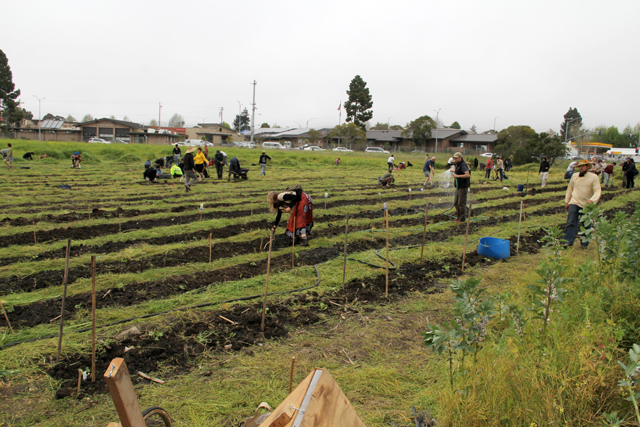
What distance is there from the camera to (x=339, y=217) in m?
10.8

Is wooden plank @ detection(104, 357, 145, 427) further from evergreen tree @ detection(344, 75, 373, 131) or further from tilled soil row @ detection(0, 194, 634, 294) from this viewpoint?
evergreen tree @ detection(344, 75, 373, 131)

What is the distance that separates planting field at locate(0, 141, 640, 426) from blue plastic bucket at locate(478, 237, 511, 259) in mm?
214

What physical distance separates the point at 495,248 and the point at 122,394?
663 centimetres

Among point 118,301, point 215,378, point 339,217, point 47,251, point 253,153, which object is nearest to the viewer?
point 215,378

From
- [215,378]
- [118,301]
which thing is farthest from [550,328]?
[118,301]

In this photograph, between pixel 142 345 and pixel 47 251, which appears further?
pixel 47 251

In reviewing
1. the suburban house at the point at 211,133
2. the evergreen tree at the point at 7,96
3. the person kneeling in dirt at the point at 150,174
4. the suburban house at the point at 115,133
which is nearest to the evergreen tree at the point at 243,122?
the suburban house at the point at 211,133

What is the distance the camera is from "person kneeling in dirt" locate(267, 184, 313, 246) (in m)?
7.42

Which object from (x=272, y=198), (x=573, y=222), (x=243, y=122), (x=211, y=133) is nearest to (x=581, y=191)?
(x=573, y=222)

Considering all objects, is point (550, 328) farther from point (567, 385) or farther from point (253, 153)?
point (253, 153)

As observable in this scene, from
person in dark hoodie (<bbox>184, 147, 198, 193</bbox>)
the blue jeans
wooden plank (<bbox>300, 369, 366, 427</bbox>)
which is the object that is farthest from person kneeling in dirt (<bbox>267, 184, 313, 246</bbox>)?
person in dark hoodie (<bbox>184, 147, 198, 193</bbox>)

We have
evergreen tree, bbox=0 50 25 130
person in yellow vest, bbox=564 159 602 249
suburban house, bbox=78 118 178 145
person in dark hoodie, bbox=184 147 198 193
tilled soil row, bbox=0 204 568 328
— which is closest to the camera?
tilled soil row, bbox=0 204 568 328

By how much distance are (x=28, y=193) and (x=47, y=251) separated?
826cm

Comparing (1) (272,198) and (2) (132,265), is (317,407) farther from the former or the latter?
(1) (272,198)
